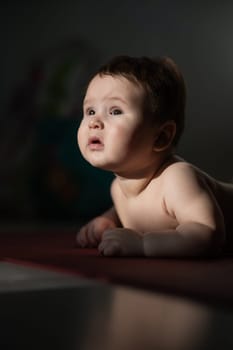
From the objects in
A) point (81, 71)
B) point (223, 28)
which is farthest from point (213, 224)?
point (223, 28)

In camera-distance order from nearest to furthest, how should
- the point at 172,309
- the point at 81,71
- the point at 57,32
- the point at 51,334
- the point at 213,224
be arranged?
the point at 51,334, the point at 172,309, the point at 213,224, the point at 81,71, the point at 57,32

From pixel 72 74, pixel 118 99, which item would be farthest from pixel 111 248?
pixel 72 74

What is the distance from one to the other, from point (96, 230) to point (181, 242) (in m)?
0.28

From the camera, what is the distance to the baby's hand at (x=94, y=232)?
51.8 inches

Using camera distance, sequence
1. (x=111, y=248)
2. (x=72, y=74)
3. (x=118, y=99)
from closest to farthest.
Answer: (x=111, y=248) < (x=118, y=99) < (x=72, y=74)

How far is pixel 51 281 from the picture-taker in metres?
0.92

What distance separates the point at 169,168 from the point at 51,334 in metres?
0.60

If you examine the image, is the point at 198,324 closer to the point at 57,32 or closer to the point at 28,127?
the point at 28,127

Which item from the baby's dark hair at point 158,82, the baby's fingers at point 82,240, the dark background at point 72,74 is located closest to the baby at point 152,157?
the baby's dark hair at point 158,82

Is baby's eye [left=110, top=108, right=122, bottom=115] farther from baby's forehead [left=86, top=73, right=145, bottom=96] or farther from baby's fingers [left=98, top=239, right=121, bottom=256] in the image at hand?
baby's fingers [left=98, top=239, right=121, bottom=256]

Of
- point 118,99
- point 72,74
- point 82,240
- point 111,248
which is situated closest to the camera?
point 111,248

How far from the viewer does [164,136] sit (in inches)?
48.3

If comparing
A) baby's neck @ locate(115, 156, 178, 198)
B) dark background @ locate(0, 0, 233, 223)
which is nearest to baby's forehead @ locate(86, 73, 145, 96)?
baby's neck @ locate(115, 156, 178, 198)

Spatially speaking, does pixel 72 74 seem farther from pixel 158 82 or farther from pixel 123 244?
pixel 123 244
